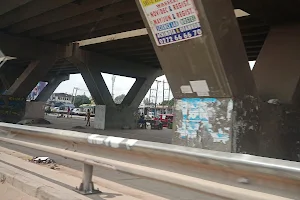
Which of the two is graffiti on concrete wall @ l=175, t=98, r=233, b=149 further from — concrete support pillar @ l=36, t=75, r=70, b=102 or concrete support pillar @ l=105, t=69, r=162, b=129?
concrete support pillar @ l=36, t=75, r=70, b=102

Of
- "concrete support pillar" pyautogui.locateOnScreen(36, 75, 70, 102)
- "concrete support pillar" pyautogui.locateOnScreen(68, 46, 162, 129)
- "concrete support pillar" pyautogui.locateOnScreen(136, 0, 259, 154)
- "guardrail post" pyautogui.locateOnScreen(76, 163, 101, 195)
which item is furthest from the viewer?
"concrete support pillar" pyautogui.locateOnScreen(36, 75, 70, 102)

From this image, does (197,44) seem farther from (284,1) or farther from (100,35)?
(100,35)

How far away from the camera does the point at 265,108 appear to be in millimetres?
9125

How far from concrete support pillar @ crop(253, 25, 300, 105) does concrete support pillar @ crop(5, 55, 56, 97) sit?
1819 centimetres

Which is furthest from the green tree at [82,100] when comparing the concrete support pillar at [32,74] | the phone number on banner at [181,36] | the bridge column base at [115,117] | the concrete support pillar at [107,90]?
the phone number on banner at [181,36]

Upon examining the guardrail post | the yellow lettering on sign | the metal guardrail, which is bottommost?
the guardrail post

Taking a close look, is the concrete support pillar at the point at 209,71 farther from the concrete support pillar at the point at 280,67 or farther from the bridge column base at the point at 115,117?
the bridge column base at the point at 115,117

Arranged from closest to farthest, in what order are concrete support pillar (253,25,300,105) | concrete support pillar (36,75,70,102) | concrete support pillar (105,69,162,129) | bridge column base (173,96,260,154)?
bridge column base (173,96,260,154) < concrete support pillar (253,25,300,105) < concrete support pillar (105,69,162,129) < concrete support pillar (36,75,70,102)

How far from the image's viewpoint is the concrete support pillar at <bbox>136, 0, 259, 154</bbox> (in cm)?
793

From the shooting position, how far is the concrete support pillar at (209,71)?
26.0 ft

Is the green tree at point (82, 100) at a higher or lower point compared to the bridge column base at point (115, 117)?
higher

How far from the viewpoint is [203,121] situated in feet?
28.4

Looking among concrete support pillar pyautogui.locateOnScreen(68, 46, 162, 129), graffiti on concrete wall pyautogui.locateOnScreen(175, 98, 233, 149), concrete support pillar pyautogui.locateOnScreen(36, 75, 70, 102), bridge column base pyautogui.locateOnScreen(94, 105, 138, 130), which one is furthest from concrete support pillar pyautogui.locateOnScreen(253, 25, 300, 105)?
concrete support pillar pyautogui.locateOnScreen(36, 75, 70, 102)

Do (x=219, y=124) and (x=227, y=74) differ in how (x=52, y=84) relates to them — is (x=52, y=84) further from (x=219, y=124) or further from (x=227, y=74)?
(x=227, y=74)
